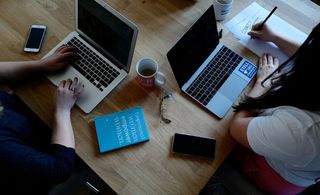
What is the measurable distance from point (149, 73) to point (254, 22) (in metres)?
0.52

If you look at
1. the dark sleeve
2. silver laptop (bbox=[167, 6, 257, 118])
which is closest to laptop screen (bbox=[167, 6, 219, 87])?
silver laptop (bbox=[167, 6, 257, 118])

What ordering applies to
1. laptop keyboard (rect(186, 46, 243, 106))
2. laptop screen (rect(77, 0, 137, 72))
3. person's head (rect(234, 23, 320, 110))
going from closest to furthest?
person's head (rect(234, 23, 320, 110))
laptop screen (rect(77, 0, 137, 72))
laptop keyboard (rect(186, 46, 243, 106))

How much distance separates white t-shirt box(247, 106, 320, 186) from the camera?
0.76 meters

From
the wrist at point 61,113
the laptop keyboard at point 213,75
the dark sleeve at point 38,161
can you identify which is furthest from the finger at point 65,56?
the laptop keyboard at point 213,75

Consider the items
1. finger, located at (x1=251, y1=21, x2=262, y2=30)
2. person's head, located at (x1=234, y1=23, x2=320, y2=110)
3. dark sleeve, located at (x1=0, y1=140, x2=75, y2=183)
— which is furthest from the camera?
finger, located at (x1=251, y1=21, x2=262, y2=30)

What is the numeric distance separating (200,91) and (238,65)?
0.65 ft

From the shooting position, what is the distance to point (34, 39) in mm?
1158

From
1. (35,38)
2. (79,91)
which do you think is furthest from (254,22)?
(35,38)

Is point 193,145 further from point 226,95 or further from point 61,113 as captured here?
point 61,113

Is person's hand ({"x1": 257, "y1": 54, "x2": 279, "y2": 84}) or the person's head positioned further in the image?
person's hand ({"x1": 257, "y1": 54, "x2": 279, "y2": 84})

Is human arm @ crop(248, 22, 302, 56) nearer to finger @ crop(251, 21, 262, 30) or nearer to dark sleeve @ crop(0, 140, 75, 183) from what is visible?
finger @ crop(251, 21, 262, 30)

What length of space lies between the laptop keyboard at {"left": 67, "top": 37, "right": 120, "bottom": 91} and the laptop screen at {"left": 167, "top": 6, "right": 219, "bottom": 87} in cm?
24

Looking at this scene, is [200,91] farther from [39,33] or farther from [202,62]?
[39,33]

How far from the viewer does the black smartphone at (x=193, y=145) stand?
0.97 m
